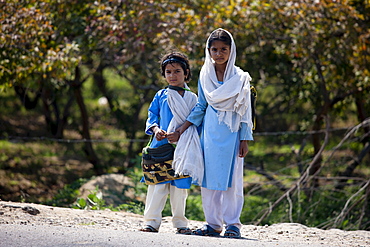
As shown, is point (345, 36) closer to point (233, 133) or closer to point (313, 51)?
point (313, 51)

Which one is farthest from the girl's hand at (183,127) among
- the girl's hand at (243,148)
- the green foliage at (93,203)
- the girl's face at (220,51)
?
the green foliage at (93,203)

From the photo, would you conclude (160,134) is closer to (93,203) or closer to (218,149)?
(218,149)

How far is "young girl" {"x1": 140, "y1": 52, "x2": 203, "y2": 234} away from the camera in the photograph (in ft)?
14.5

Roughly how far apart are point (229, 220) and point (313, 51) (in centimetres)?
416

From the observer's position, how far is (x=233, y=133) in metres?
4.35

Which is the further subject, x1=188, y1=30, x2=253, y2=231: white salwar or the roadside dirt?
the roadside dirt

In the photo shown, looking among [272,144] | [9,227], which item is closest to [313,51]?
[272,144]

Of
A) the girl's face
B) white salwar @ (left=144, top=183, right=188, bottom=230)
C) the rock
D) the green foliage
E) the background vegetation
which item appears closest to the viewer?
the girl's face

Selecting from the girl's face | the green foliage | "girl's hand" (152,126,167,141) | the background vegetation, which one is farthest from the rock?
the girl's face

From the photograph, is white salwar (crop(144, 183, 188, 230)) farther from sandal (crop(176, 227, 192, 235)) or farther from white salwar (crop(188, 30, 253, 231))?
white salwar (crop(188, 30, 253, 231))

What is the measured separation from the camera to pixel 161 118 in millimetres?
4574

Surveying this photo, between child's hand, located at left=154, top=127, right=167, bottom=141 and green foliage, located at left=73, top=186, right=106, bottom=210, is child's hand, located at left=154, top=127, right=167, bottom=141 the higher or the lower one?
the higher one

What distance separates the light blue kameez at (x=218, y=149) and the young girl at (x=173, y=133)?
0.26 ft

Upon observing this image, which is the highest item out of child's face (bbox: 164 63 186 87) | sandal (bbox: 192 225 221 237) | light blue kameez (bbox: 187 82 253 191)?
child's face (bbox: 164 63 186 87)
